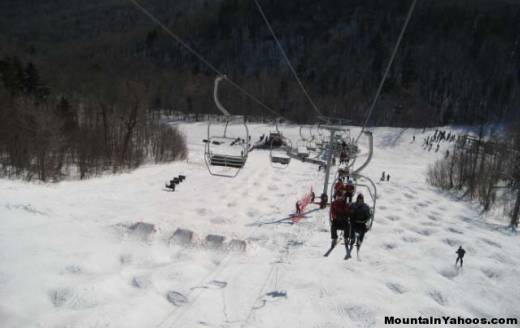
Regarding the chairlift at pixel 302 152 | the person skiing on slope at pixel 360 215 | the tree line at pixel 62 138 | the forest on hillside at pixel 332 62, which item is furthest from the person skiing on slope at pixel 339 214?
the forest on hillside at pixel 332 62

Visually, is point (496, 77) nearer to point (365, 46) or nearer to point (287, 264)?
point (365, 46)

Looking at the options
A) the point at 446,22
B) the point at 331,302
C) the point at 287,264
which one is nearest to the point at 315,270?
the point at 287,264

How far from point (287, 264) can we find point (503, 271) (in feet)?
32.6

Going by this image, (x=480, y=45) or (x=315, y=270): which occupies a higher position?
(x=480, y=45)

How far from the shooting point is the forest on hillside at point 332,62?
363ft

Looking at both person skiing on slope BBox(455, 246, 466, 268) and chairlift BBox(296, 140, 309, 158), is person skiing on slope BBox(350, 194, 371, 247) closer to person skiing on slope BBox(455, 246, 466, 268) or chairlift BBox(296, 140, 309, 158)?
person skiing on slope BBox(455, 246, 466, 268)

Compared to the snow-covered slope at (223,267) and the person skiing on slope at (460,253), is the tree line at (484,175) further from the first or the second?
the person skiing on slope at (460,253)

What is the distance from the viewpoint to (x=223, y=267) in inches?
450

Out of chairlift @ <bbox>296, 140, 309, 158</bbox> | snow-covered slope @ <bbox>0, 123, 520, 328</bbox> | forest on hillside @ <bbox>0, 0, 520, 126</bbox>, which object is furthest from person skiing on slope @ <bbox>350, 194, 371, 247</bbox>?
forest on hillside @ <bbox>0, 0, 520, 126</bbox>

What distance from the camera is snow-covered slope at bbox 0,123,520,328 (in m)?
8.71

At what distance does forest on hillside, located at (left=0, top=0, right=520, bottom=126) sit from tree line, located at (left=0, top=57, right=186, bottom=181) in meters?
37.6

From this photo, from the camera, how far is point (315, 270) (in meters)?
11.4

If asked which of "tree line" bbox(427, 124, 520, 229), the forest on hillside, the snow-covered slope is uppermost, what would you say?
the forest on hillside

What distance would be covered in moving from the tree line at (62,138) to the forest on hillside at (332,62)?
123 ft
